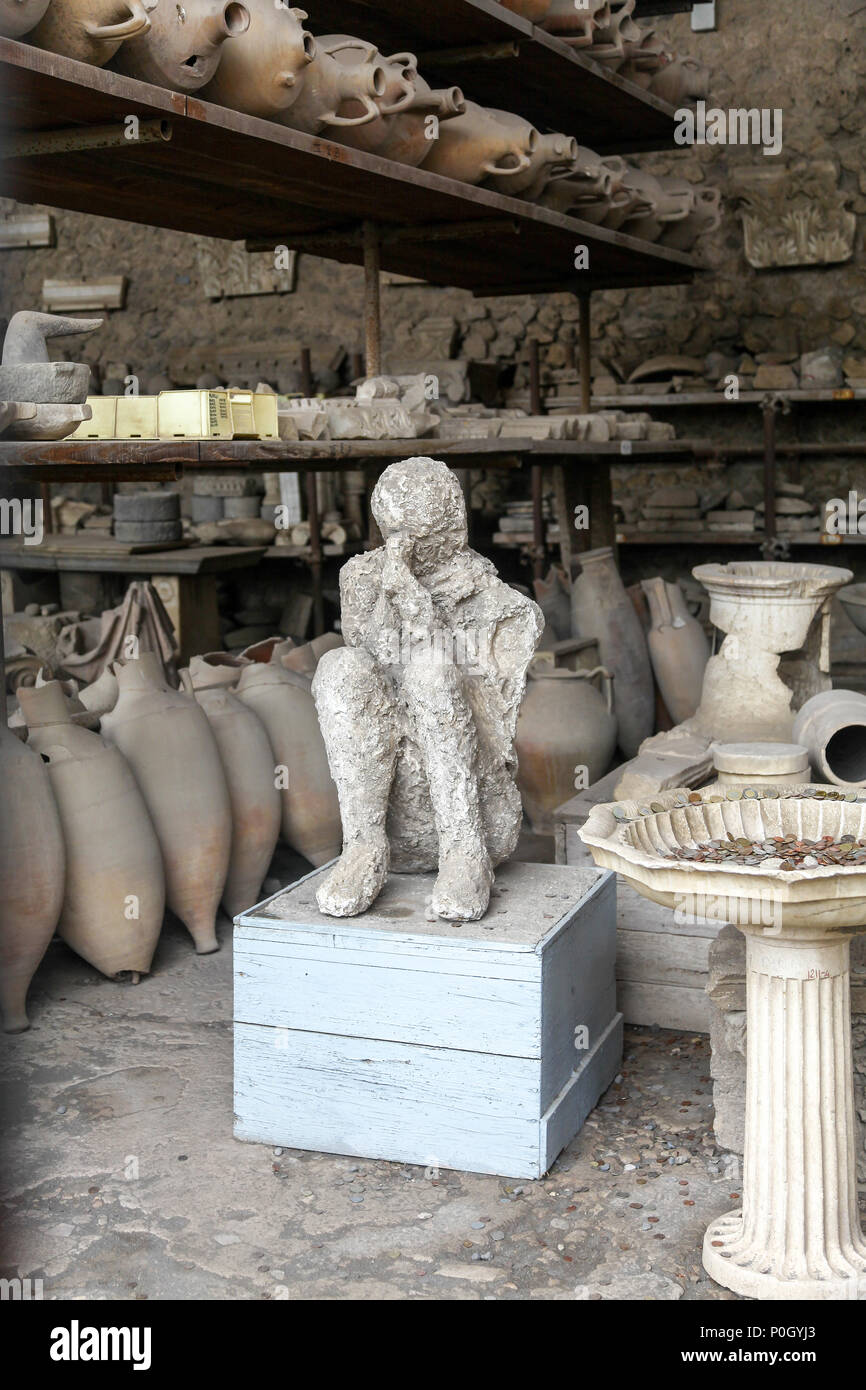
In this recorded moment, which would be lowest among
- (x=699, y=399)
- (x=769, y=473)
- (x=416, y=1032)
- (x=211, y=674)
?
(x=416, y=1032)

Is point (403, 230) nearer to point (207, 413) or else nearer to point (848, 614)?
point (207, 413)

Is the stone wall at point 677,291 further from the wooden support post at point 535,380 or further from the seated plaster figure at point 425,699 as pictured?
the seated plaster figure at point 425,699

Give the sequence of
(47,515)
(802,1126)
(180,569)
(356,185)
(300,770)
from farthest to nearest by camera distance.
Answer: (47,515)
(180,569)
(300,770)
(356,185)
(802,1126)

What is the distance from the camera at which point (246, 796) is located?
393 centimetres

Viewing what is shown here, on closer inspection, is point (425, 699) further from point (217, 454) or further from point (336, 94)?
point (336, 94)

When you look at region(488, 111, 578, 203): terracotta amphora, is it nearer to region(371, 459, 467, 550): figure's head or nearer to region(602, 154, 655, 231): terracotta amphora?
region(602, 154, 655, 231): terracotta amphora

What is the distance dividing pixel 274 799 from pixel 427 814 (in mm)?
1129

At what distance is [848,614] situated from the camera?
5625 mm

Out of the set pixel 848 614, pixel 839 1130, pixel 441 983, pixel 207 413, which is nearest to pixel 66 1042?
pixel 441 983

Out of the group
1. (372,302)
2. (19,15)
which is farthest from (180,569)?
(19,15)

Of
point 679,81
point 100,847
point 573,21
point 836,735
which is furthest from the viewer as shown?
point 679,81

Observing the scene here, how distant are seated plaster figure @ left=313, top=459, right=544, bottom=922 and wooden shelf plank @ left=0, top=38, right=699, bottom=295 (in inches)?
37.2

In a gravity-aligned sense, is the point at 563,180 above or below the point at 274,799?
above

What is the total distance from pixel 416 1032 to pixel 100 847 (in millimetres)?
1152
